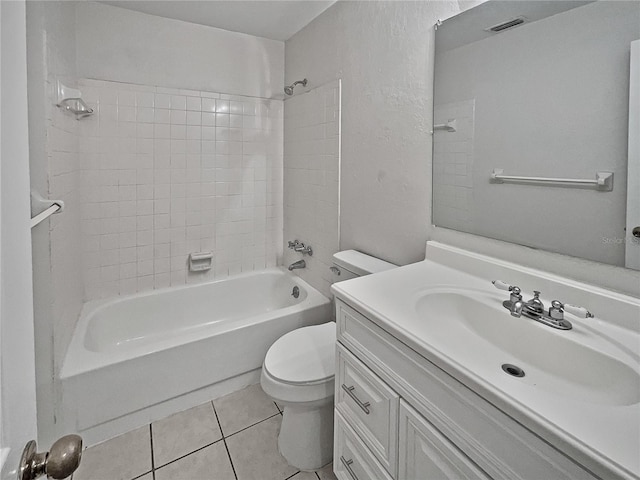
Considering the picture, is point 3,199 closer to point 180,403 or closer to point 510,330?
point 510,330

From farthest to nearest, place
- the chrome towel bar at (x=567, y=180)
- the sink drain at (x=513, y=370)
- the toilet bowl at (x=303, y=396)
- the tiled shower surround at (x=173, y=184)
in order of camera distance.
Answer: the tiled shower surround at (x=173, y=184) < the toilet bowl at (x=303, y=396) < the chrome towel bar at (x=567, y=180) < the sink drain at (x=513, y=370)

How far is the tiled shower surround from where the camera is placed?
2.17m

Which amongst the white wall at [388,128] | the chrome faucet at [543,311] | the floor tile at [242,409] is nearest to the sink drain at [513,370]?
the chrome faucet at [543,311]

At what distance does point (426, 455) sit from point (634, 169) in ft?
3.02

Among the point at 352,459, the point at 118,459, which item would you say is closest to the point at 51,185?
the point at 118,459

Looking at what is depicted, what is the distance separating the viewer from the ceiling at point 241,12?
2049 millimetres

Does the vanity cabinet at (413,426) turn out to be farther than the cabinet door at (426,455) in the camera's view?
No

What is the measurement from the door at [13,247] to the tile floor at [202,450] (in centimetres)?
129

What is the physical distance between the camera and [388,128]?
1.68m

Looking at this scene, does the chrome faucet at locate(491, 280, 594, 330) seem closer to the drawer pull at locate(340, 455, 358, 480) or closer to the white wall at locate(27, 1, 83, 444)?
the drawer pull at locate(340, 455, 358, 480)

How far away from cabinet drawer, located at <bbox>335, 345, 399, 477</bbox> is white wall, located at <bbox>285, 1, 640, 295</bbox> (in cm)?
65

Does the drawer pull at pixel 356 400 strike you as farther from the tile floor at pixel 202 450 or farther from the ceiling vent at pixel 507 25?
the ceiling vent at pixel 507 25

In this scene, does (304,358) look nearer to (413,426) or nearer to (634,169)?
(413,426)

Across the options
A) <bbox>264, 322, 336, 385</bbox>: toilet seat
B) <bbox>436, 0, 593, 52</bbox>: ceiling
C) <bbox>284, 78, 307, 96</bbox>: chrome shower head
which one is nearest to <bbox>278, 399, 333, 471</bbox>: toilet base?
<bbox>264, 322, 336, 385</bbox>: toilet seat
